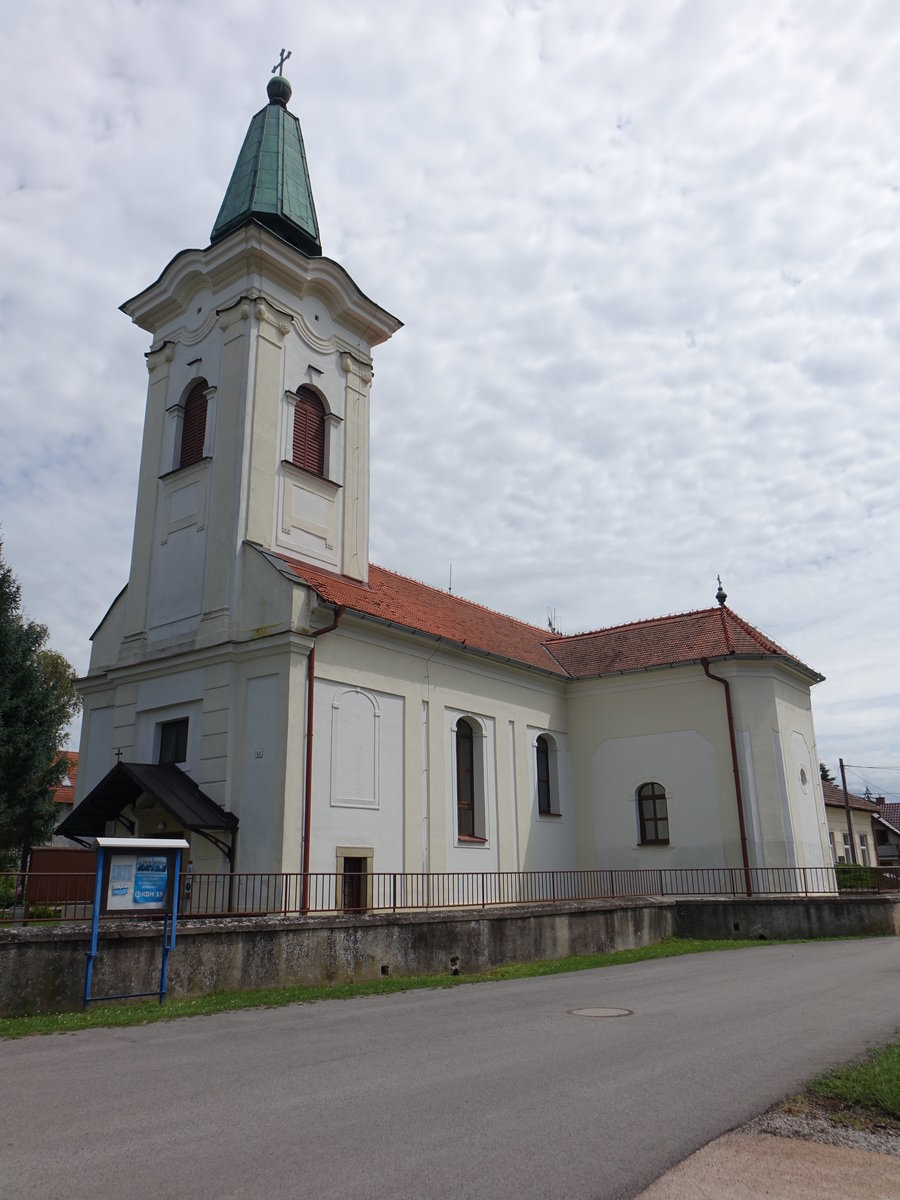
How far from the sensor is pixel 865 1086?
671 centimetres

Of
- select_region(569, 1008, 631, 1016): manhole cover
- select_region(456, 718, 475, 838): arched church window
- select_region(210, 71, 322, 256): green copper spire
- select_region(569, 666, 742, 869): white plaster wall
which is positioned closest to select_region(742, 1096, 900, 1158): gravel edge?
select_region(569, 1008, 631, 1016): manhole cover

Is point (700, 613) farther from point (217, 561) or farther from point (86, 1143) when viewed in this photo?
point (86, 1143)

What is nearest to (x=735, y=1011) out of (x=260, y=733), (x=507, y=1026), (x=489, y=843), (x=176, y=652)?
(x=507, y=1026)

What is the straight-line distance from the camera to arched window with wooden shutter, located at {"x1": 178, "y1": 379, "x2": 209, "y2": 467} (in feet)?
71.7

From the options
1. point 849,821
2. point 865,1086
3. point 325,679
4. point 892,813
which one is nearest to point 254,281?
point 325,679

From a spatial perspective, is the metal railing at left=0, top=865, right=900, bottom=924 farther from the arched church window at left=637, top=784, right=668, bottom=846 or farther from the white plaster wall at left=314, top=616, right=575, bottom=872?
the arched church window at left=637, top=784, right=668, bottom=846

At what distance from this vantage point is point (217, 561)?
19703 mm

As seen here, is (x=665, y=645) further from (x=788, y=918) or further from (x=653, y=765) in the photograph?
(x=788, y=918)

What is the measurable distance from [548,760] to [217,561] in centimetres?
1160

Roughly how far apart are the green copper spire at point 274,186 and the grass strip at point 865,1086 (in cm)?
2296

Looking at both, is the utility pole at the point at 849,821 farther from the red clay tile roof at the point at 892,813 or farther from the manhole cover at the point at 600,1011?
the manhole cover at the point at 600,1011

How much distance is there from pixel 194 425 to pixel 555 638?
583 inches

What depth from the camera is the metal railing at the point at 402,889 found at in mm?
13141

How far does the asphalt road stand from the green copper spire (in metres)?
20.4
